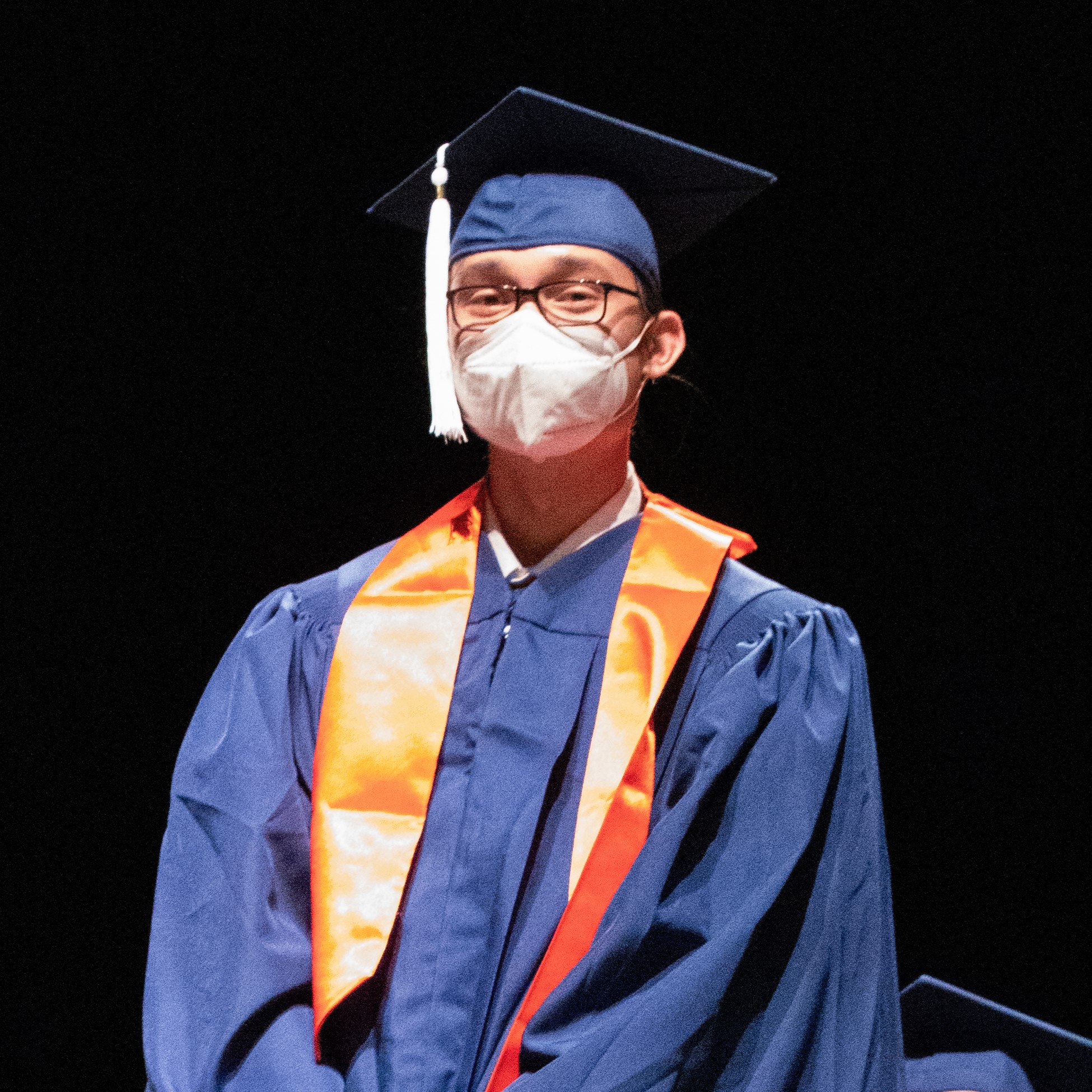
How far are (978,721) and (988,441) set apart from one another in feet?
1.52

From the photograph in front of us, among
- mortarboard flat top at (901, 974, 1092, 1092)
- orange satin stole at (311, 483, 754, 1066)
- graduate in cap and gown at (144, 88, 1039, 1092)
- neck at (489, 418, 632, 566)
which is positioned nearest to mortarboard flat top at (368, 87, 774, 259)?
graduate in cap and gown at (144, 88, 1039, 1092)

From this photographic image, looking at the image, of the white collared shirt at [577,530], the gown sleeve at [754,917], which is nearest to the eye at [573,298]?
the white collared shirt at [577,530]

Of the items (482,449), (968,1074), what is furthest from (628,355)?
(968,1074)

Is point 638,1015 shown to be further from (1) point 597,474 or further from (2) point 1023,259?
(2) point 1023,259

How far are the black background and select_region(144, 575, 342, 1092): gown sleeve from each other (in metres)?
0.58

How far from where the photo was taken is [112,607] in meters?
1.95

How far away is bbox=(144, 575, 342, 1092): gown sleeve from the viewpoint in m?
1.23

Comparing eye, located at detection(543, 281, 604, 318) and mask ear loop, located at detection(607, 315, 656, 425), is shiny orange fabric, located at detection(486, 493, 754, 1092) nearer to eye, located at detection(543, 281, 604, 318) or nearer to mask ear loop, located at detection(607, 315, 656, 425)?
mask ear loop, located at detection(607, 315, 656, 425)

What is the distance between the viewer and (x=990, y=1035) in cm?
173

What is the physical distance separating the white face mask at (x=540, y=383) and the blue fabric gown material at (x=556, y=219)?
0.10m

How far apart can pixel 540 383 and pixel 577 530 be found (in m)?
0.22

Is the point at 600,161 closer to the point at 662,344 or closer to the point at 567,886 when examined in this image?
the point at 662,344

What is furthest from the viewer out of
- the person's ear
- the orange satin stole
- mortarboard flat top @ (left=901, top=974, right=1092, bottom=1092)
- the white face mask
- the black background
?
the black background

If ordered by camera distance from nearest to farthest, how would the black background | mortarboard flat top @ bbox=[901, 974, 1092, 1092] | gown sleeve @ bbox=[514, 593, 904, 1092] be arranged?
gown sleeve @ bbox=[514, 593, 904, 1092]
mortarboard flat top @ bbox=[901, 974, 1092, 1092]
the black background
